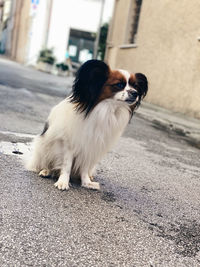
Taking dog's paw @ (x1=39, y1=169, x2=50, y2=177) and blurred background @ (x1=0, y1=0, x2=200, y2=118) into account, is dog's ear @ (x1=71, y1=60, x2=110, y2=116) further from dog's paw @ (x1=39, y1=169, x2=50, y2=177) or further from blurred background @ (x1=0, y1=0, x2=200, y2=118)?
blurred background @ (x1=0, y1=0, x2=200, y2=118)

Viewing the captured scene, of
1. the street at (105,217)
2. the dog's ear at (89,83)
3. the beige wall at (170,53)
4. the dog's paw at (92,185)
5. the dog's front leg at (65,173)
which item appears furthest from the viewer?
the beige wall at (170,53)

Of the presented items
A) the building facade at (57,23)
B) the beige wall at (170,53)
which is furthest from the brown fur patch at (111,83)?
the building facade at (57,23)

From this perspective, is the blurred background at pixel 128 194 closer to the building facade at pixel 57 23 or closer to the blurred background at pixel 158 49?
the blurred background at pixel 158 49

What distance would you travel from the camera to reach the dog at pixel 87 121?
276cm

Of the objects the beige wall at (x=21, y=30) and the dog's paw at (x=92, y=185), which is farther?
the beige wall at (x=21, y=30)

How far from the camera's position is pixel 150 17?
12094mm

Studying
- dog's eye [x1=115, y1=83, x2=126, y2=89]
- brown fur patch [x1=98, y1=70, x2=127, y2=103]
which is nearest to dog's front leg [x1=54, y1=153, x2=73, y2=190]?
brown fur patch [x1=98, y1=70, x2=127, y2=103]

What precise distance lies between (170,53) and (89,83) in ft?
27.7

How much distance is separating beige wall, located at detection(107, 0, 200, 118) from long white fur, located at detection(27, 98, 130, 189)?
6.31 metres

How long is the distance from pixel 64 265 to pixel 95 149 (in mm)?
1290

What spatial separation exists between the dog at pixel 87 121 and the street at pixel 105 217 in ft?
0.53

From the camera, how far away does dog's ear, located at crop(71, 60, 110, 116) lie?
8.84ft

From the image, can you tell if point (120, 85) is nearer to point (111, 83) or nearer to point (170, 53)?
point (111, 83)

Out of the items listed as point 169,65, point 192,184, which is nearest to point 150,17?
point 169,65
